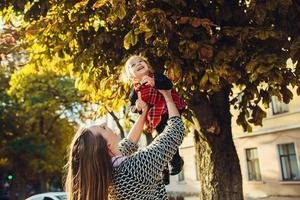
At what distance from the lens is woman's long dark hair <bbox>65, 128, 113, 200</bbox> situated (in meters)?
2.59

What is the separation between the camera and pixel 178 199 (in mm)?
17656

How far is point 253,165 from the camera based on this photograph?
22984mm

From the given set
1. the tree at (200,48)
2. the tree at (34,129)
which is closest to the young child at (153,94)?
the tree at (200,48)

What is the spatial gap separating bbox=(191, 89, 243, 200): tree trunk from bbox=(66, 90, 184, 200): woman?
11.8ft

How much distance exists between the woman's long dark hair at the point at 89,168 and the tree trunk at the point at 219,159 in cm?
372

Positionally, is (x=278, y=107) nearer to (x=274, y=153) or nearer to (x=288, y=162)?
(x=274, y=153)

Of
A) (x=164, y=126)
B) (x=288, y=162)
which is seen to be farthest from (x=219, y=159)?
(x=288, y=162)

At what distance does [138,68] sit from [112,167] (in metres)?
1.02

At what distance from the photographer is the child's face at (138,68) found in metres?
3.33

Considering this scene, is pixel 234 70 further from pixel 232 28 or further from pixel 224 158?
pixel 224 158

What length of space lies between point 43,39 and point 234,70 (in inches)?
137

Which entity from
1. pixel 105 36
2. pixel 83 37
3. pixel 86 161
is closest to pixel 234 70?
pixel 105 36

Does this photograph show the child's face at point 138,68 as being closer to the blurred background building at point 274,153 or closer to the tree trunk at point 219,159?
the tree trunk at point 219,159


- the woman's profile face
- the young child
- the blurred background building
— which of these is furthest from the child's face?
the blurred background building
